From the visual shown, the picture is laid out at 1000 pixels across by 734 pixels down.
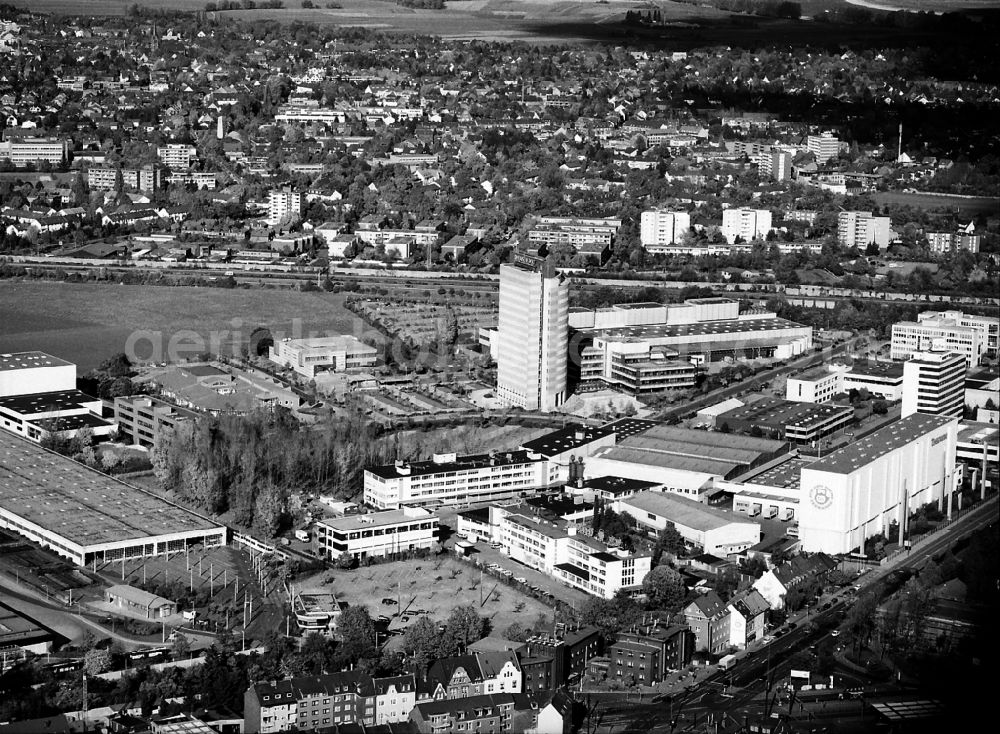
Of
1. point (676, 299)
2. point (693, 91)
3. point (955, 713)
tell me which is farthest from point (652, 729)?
point (693, 91)

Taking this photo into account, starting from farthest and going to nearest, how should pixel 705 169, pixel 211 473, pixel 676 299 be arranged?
pixel 705 169, pixel 676 299, pixel 211 473

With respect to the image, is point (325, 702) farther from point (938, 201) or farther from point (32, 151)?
point (32, 151)

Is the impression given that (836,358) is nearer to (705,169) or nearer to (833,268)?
(833,268)

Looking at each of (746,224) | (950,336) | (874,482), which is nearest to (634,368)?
(950,336)

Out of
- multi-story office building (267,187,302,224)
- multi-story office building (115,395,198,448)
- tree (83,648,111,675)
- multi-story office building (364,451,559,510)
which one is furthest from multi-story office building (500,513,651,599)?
multi-story office building (267,187,302,224)

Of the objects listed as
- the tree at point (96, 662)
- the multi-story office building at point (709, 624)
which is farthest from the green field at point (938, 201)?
the tree at point (96, 662)

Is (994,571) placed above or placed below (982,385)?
above
